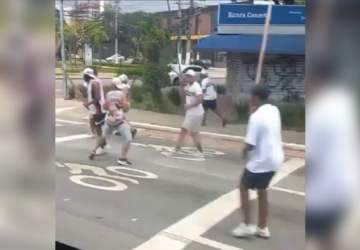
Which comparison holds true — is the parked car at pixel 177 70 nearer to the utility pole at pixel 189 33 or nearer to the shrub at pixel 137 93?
the utility pole at pixel 189 33

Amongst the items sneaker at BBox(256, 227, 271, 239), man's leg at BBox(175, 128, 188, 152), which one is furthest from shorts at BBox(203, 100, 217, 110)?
sneaker at BBox(256, 227, 271, 239)

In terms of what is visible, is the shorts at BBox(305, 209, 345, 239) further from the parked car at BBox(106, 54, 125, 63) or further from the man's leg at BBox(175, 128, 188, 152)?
the parked car at BBox(106, 54, 125, 63)

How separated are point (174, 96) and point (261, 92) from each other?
34.9 inches

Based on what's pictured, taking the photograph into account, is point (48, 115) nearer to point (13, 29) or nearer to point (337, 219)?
point (13, 29)

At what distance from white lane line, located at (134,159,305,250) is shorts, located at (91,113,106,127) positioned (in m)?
1.11

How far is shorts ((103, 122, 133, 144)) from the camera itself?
3.06 meters

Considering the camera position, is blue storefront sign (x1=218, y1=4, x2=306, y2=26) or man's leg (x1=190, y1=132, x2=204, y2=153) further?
man's leg (x1=190, y1=132, x2=204, y2=153)

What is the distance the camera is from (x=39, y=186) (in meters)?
2.11

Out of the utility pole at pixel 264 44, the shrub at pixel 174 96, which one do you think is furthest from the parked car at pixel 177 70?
the utility pole at pixel 264 44

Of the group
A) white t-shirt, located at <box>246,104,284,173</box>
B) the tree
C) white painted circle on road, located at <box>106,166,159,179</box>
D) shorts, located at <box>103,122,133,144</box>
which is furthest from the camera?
shorts, located at <box>103,122,133,144</box>

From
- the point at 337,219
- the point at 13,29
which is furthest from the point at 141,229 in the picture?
the point at 337,219

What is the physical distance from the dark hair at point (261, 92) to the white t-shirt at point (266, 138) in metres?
0.03

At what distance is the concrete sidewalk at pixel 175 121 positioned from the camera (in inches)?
70.9

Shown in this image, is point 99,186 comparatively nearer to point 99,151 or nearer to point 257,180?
point 99,151
